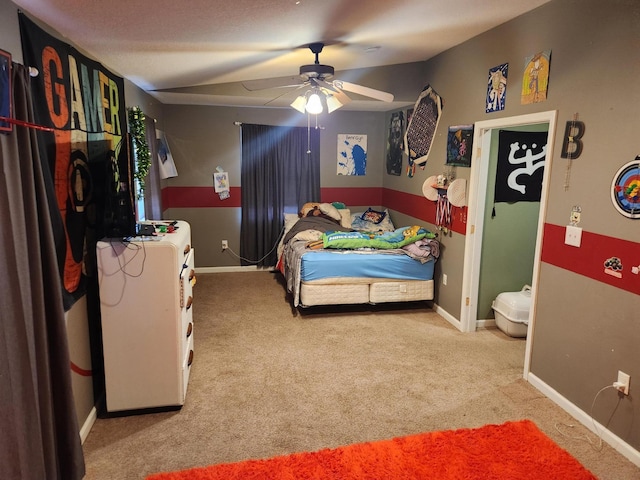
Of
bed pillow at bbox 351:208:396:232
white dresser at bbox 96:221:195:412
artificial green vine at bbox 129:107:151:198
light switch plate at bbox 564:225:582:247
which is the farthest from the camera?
bed pillow at bbox 351:208:396:232

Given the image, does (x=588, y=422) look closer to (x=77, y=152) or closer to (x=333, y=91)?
(x=333, y=91)

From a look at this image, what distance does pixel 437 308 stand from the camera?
464 cm

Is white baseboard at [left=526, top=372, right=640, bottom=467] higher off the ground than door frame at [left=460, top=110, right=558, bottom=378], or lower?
lower

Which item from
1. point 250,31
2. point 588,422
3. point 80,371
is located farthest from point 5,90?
point 588,422

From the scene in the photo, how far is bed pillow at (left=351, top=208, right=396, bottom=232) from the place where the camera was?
5.71m

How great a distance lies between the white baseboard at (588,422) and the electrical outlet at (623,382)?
29 centimetres

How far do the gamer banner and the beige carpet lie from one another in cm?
98

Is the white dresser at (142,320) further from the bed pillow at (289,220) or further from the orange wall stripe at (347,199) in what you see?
the bed pillow at (289,220)

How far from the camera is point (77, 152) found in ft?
7.94

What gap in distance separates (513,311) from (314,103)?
2519 mm

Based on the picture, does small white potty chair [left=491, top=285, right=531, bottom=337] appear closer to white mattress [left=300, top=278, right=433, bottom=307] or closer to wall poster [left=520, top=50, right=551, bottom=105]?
white mattress [left=300, top=278, right=433, bottom=307]

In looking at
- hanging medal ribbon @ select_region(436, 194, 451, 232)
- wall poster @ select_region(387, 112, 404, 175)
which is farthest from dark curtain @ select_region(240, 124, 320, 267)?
hanging medal ribbon @ select_region(436, 194, 451, 232)

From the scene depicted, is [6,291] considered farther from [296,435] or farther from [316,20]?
[316,20]

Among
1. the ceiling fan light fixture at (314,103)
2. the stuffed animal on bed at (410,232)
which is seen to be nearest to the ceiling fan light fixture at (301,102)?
the ceiling fan light fixture at (314,103)
